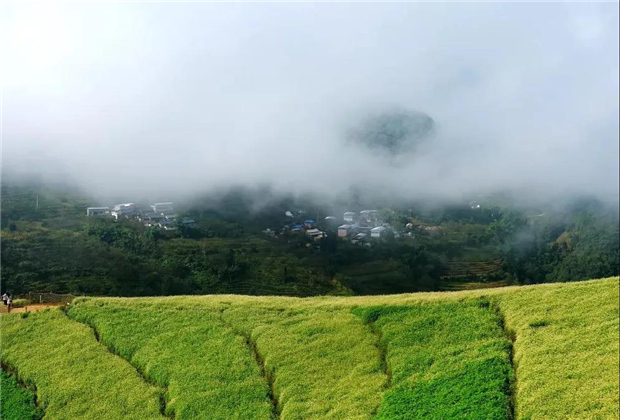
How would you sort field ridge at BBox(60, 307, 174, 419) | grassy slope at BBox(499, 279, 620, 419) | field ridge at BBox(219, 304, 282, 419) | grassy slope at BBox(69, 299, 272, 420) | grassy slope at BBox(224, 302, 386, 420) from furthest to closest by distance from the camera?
field ridge at BBox(60, 307, 174, 419), grassy slope at BBox(69, 299, 272, 420), field ridge at BBox(219, 304, 282, 419), grassy slope at BBox(224, 302, 386, 420), grassy slope at BBox(499, 279, 620, 419)

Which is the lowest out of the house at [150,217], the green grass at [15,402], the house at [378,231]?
the green grass at [15,402]

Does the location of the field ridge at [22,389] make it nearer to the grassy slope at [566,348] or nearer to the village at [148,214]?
the grassy slope at [566,348]

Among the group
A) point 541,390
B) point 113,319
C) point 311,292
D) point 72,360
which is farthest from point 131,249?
point 541,390

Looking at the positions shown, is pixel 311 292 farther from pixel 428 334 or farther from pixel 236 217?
pixel 428 334

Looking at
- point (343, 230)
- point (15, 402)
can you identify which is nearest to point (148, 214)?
point (343, 230)

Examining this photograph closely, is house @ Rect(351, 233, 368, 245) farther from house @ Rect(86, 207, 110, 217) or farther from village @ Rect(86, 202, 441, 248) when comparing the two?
house @ Rect(86, 207, 110, 217)

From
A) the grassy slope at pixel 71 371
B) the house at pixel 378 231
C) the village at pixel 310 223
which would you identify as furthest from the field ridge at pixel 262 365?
the house at pixel 378 231

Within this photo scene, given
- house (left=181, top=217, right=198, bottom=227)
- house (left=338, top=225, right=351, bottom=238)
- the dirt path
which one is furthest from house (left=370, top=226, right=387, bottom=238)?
the dirt path
